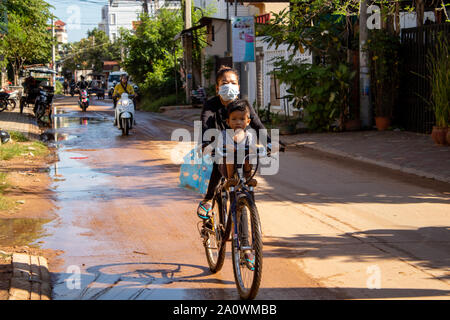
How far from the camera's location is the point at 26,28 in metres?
32.1

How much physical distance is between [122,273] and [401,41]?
13325 millimetres

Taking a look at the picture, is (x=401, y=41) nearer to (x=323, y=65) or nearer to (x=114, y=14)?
(x=323, y=65)

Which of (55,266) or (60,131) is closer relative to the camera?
(55,266)

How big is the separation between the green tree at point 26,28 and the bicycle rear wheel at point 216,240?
8791 mm

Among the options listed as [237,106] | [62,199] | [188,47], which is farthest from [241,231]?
[188,47]

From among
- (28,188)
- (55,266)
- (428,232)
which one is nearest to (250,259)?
(55,266)

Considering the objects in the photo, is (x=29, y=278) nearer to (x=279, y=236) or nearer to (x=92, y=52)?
(x=279, y=236)

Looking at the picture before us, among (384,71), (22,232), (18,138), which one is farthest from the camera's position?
(18,138)

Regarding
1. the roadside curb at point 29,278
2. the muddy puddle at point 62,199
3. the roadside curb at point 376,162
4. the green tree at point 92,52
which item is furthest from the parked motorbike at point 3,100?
the green tree at point 92,52

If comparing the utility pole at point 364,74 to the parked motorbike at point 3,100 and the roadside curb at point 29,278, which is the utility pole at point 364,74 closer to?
the roadside curb at point 29,278

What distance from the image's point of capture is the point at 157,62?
3975 cm

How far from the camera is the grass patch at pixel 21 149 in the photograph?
13.1 metres

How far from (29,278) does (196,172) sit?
2318 mm

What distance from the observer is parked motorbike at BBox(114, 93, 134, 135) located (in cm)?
1841
